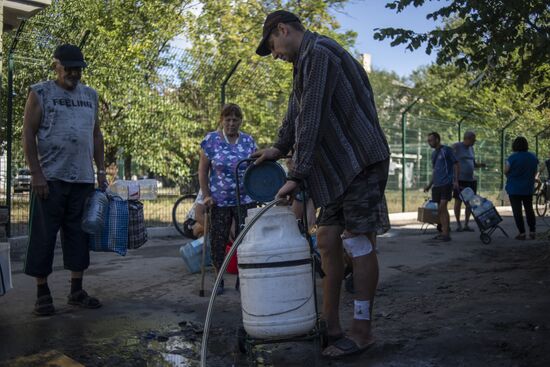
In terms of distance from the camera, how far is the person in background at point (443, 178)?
389 inches

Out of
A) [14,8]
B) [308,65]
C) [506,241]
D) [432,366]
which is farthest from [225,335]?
[506,241]

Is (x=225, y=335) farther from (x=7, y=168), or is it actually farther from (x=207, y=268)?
(x=7, y=168)

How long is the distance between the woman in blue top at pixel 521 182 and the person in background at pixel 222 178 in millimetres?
5976

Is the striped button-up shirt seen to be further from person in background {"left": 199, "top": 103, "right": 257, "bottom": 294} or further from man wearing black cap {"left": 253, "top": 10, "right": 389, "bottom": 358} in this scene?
person in background {"left": 199, "top": 103, "right": 257, "bottom": 294}

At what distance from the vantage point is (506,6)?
212 inches

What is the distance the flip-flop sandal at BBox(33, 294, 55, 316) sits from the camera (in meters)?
4.62

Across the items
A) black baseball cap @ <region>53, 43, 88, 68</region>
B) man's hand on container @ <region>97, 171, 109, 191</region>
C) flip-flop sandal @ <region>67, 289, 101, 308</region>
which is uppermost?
black baseball cap @ <region>53, 43, 88, 68</region>

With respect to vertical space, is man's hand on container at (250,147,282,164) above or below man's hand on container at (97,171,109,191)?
above

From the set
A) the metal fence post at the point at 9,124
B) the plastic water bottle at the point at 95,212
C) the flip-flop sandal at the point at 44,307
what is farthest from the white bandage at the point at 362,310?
the metal fence post at the point at 9,124

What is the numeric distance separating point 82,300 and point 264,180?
85.3 inches

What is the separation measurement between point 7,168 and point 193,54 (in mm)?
4367

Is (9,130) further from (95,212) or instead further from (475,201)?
(475,201)

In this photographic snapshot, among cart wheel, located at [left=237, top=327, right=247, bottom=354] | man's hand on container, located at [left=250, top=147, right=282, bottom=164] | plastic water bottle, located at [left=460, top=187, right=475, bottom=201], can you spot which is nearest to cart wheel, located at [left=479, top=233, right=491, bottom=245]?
plastic water bottle, located at [left=460, top=187, right=475, bottom=201]

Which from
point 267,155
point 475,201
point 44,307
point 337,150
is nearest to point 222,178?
point 44,307
